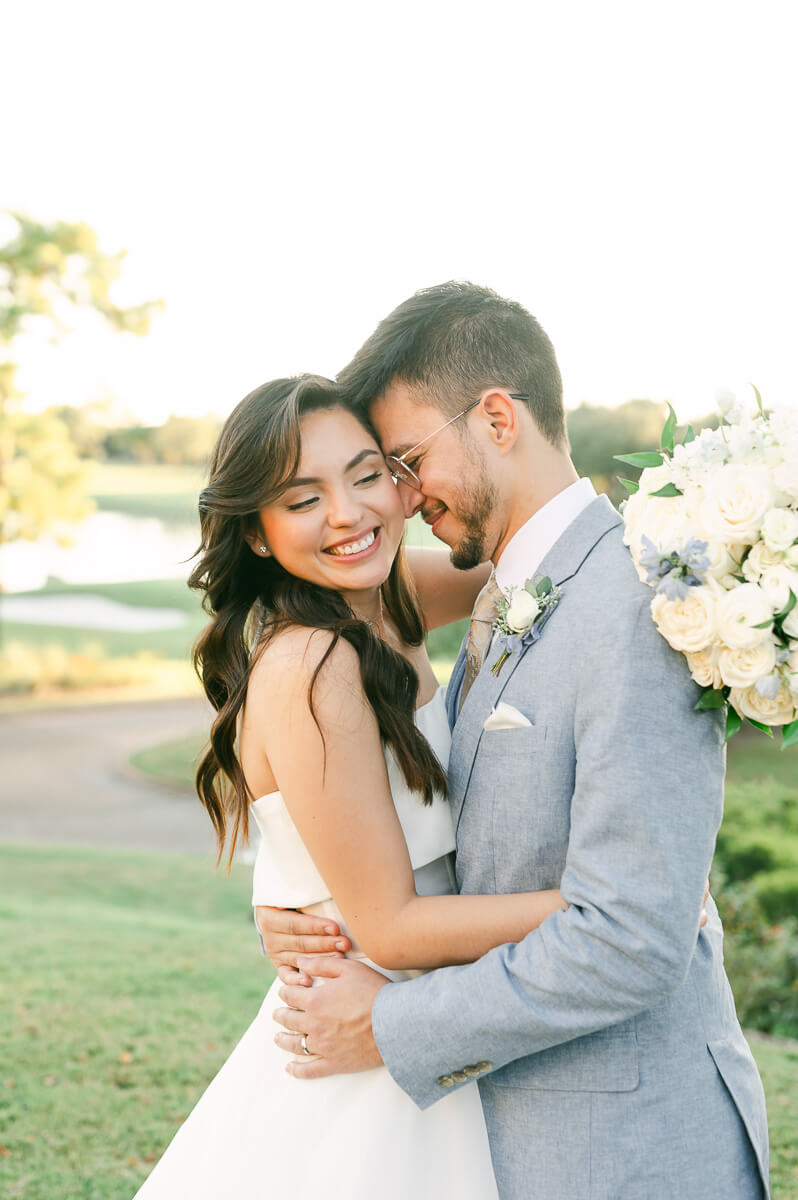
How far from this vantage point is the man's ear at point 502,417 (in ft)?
8.05

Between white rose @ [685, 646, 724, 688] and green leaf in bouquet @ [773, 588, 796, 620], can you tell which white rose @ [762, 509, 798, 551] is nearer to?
green leaf in bouquet @ [773, 588, 796, 620]

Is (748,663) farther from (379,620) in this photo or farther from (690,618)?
(379,620)

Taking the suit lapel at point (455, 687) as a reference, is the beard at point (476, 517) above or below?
above

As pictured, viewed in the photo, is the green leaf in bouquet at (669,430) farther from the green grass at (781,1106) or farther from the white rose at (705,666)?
the green grass at (781,1106)

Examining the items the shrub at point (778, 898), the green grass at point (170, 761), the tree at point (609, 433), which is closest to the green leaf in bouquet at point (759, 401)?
the shrub at point (778, 898)

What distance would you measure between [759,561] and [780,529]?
7 cm

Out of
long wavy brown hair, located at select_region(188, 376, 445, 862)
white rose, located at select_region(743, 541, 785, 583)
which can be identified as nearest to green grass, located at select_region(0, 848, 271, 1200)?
long wavy brown hair, located at select_region(188, 376, 445, 862)

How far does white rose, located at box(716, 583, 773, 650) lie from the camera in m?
1.77

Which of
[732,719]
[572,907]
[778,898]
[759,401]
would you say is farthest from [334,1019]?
[778,898]

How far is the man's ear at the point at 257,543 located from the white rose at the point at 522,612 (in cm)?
78

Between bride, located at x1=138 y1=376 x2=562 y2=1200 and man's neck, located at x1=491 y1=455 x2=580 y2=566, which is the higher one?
man's neck, located at x1=491 y1=455 x2=580 y2=566

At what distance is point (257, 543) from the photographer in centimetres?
273

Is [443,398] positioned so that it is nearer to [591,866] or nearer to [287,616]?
[287,616]

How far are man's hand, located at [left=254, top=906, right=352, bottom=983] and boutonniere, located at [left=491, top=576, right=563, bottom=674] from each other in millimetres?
702
